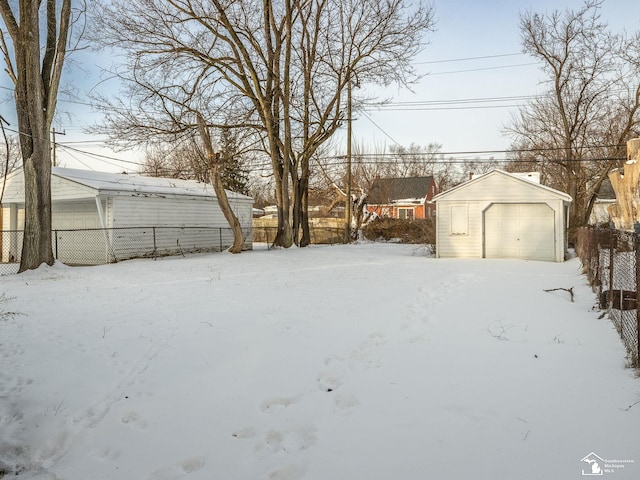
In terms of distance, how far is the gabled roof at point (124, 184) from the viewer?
51.0 ft

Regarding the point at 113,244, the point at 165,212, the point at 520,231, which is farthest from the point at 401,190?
the point at 113,244

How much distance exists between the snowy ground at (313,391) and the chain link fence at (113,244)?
920 centimetres

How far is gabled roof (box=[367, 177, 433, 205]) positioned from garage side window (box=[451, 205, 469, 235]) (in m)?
21.0

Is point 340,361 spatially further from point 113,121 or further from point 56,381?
point 113,121

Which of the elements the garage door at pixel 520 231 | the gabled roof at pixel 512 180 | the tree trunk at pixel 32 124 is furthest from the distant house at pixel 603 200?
the tree trunk at pixel 32 124

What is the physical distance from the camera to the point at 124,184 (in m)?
16.6

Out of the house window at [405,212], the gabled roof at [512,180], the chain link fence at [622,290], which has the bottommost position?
the chain link fence at [622,290]

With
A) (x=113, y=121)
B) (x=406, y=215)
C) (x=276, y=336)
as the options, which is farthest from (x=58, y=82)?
(x=406, y=215)

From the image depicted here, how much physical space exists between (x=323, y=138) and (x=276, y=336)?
56.6ft

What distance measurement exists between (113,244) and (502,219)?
15.1 meters

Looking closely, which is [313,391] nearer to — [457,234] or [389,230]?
[457,234]

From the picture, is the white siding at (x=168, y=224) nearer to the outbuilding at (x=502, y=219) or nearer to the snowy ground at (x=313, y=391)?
the snowy ground at (x=313, y=391)

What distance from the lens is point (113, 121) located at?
16.4 metres

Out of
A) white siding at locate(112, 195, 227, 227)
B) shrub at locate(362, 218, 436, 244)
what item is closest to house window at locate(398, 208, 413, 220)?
shrub at locate(362, 218, 436, 244)
